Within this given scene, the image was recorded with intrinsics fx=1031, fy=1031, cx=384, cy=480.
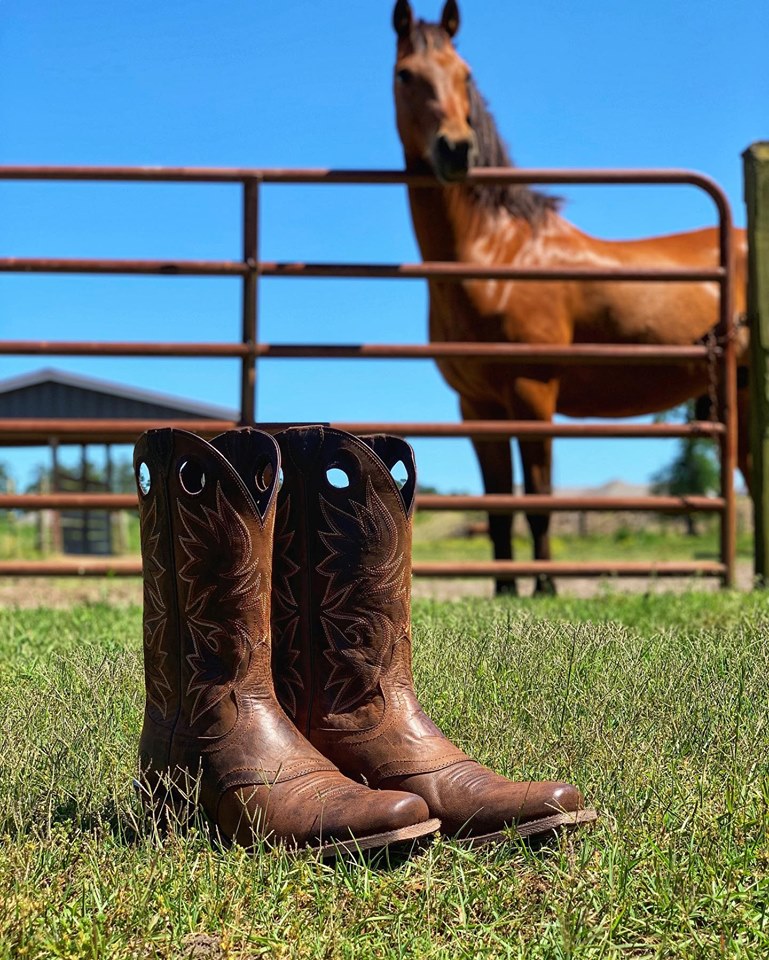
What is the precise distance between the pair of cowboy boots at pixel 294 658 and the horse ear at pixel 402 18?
364cm

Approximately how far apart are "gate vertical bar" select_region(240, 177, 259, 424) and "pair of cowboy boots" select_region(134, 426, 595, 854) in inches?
110

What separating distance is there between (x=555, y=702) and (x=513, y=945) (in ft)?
2.59

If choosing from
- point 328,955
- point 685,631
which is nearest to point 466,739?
point 328,955

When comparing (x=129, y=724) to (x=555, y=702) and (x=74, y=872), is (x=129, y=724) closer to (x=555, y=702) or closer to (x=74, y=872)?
(x=74, y=872)

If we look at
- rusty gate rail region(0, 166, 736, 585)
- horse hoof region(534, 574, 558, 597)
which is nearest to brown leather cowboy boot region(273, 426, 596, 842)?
rusty gate rail region(0, 166, 736, 585)

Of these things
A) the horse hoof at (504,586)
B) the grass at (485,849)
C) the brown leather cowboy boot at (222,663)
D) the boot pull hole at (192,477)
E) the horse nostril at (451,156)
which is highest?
the horse nostril at (451,156)

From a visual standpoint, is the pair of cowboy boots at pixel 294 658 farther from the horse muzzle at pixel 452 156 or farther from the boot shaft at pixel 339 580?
the horse muzzle at pixel 452 156

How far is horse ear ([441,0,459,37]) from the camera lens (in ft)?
15.9

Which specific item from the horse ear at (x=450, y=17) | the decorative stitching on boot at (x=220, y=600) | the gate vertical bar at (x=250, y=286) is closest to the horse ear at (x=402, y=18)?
the horse ear at (x=450, y=17)

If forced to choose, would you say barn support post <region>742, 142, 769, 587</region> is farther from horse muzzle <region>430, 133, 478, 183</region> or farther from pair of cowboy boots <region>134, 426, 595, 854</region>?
pair of cowboy boots <region>134, 426, 595, 854</region>

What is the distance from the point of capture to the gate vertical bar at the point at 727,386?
482 centimetres

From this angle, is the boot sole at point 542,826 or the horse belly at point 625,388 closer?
the boot sole at point 542,826

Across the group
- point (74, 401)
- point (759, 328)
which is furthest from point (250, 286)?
point (74, 401)

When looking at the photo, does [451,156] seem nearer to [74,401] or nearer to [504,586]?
[504,586]
